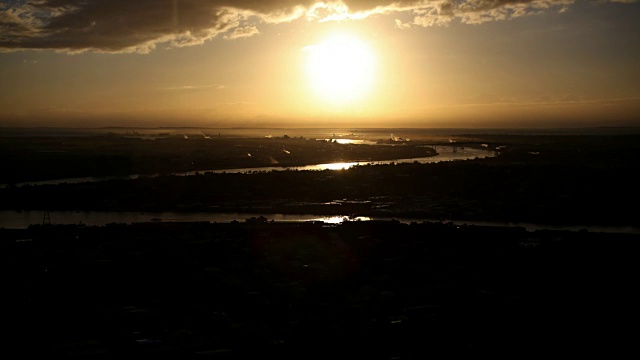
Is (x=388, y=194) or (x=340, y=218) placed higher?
(x=388, y=194)

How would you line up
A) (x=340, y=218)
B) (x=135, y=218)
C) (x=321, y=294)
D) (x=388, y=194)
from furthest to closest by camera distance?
(x=388, y=194) < (x=135, y=218) < (x=340, y=218) < (x=321, y=294)

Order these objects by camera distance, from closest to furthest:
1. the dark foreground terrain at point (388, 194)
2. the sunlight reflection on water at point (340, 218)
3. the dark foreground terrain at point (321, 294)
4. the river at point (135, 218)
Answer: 1. the dark foreground terrain at point (321, 294)
2. the sunlight reflection on water at point (340, 218)
3. the river at point (135, 218)
4. the dark foreground terrain at point (388, 194)

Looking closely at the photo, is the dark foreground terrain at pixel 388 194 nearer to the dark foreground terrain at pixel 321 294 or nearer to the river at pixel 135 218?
the river at pixel 135 218

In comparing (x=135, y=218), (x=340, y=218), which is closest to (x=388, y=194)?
(x=340, y=218)

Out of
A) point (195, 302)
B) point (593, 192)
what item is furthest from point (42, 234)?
point (593, 192)

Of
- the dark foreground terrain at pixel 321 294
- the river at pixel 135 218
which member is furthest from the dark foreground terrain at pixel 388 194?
the dark foreground terrain at pixel 321 294

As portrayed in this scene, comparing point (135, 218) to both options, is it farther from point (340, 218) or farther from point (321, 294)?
point (321, 294)

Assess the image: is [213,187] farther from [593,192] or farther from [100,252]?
[593,192]

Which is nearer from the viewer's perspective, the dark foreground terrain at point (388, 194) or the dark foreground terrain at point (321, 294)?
the dark foreground terrain at point (321, 294)

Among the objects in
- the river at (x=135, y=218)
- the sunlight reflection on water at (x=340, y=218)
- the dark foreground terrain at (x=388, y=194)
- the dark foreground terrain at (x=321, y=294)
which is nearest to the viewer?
the dark foreground terrain at (x=321, y=294)
